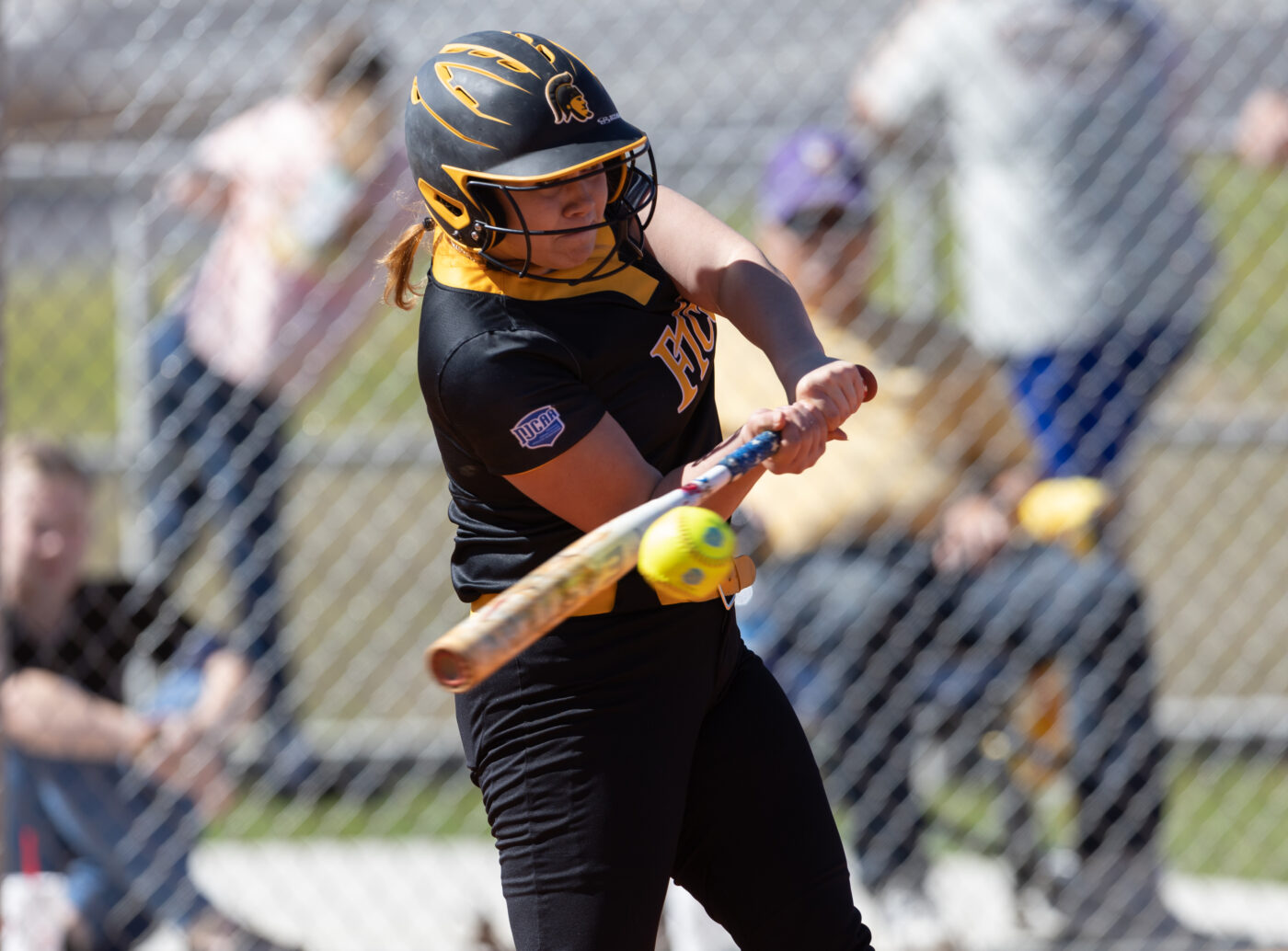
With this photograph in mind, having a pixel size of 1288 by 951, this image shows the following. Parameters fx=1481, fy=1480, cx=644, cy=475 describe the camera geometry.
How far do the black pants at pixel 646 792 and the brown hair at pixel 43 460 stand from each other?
1.98m

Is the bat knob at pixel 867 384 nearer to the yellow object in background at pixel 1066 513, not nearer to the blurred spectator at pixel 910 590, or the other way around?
the blurred spectator at pixel 910 590

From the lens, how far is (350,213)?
3992 millimetres

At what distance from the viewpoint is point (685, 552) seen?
171 cm

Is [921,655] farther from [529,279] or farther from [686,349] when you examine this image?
[529,279]

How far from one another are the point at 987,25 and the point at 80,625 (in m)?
2.85

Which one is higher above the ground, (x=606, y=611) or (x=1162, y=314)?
(x=606, y=611)

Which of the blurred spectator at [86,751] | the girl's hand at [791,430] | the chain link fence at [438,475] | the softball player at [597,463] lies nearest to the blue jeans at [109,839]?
the blurred spectator at [86,751]

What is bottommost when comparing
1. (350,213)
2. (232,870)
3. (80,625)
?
(232,870)

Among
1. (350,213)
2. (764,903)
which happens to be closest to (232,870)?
(350,213)

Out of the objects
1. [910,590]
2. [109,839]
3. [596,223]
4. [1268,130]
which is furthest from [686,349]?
[1268,130]

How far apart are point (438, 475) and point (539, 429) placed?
4246 millimetres

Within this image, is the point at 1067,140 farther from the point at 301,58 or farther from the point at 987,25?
the point at 301,58

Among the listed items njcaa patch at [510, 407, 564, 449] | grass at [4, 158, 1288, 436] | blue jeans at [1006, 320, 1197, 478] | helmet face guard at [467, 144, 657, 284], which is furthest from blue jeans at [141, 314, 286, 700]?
njcaa patch at [510, 407, 564, 449]

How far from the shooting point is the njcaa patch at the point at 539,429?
75.7 inches
